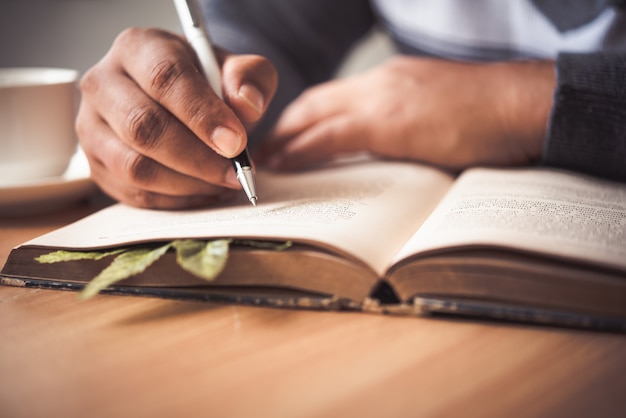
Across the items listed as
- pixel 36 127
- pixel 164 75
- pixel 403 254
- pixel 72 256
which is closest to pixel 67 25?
pixel 36 127

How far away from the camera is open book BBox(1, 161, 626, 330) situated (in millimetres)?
400

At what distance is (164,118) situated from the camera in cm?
58

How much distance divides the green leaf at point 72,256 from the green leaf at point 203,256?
66mm

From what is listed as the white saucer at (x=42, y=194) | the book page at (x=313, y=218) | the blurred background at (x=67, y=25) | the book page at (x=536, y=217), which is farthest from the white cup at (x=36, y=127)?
the blurred background at (x=67, y=25)

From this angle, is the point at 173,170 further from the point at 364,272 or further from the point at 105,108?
the point at 364,272

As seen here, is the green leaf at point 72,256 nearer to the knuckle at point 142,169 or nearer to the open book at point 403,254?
the open book at point 403,254

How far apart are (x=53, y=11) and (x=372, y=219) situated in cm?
147

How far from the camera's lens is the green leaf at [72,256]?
488 millimetres

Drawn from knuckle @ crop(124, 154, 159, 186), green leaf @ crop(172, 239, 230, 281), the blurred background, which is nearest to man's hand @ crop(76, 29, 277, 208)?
knuckle @ crop(124, 154, 159, 186)

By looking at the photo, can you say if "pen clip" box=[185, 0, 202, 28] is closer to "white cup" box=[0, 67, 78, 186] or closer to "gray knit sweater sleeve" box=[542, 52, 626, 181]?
"white cup" box=[0, 67, 78, 186]

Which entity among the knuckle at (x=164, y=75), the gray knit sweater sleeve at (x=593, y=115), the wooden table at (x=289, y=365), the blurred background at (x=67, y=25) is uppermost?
the blurred background at (x=67, y=25)

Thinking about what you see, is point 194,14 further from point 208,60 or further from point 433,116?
point 433,116

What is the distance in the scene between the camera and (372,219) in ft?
1.68

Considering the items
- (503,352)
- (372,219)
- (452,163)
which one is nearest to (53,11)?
(452,163)
